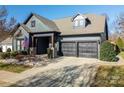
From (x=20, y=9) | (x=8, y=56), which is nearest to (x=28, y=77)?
(x=8, y=56)

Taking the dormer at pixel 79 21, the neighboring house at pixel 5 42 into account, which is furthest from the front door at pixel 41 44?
the neighboring house at pixel 5 42

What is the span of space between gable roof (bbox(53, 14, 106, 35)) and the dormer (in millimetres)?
484

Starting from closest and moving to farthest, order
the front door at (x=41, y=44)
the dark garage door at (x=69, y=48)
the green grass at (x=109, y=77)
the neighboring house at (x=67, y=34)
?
1. the green grass at (x=109, y=77)
2. the neighboring house at (x=67, y=34)
3. the dark garage door at (x=69, y=48)
4. the front door at (x=41, y=44)

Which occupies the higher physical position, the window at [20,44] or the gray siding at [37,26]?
the gray siding at [37,26]

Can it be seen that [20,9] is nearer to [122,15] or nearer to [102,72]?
[102,72]

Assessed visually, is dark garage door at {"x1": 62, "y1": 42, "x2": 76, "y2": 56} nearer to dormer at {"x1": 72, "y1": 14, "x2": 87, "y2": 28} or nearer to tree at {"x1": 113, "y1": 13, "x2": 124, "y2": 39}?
dormer at {"x1": 72, "y1": 14, "x2": 87, "y2": 28}

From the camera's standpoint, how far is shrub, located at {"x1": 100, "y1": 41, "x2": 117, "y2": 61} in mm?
20016

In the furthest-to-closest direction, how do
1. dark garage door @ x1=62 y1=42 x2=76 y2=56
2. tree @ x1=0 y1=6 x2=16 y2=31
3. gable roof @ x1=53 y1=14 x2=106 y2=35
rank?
tree @ x1=0 y1=6 x2=16 y2=31
dark garage door @ x1=62 y1=42 x2=76 y2=56
gable roof @ x1=53 y1=14 x2=106 y2=35

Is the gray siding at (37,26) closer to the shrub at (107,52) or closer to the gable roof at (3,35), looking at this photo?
the shrub at (107,52)

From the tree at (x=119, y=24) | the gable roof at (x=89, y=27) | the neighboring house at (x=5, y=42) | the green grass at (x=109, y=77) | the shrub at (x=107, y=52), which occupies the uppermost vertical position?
the tree at (x=119, y=24)

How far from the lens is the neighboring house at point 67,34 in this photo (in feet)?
75.0

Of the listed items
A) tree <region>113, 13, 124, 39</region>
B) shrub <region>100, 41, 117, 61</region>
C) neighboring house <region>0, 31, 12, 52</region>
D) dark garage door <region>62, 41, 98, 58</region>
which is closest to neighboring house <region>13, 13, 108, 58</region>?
dark garage door <region>62, 41, 98, 58</region>

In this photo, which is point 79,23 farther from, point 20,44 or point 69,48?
point 20,44
